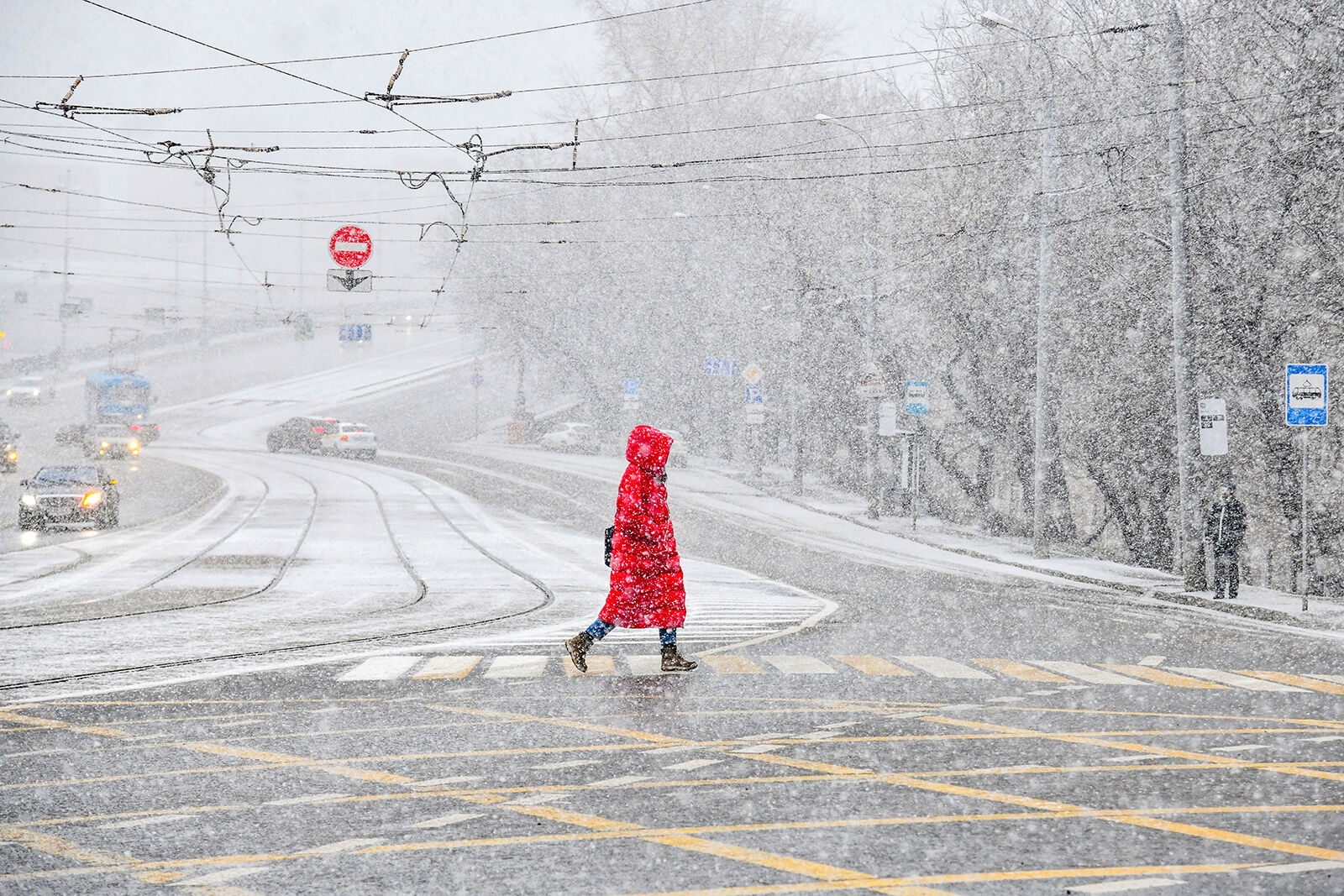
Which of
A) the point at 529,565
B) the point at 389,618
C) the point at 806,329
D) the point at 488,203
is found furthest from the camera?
the point at 488,203

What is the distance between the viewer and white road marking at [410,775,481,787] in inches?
262

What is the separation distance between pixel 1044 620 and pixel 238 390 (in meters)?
75.2


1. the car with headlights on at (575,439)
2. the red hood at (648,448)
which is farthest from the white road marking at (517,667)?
the car with headlights on at (575,439)

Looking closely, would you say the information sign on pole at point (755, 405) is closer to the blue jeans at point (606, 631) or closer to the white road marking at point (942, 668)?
the white road marking at point (942, 668)

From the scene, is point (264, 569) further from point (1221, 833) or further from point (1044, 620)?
point (1221, 833)

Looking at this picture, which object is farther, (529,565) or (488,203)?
(488,203)

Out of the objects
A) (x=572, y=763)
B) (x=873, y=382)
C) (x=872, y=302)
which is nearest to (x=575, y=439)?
(x=872, y=302)

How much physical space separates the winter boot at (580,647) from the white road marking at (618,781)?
367cm

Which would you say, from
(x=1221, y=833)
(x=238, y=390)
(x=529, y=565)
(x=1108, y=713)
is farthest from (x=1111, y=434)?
(x=238, y=390)

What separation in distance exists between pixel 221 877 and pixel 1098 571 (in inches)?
824

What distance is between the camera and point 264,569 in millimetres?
19750

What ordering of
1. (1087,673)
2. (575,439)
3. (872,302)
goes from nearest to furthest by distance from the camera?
(1087,673), (872,302), (575,439)

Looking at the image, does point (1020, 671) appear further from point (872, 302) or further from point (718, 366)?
point (718, 366)

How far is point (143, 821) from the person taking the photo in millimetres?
5910
